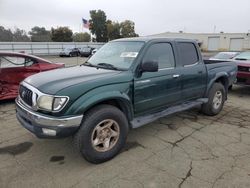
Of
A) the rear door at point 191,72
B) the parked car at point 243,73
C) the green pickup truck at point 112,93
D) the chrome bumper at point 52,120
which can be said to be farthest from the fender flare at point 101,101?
the parked car at point 243,73

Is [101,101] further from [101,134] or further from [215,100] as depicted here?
[215,100]

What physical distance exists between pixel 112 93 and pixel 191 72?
210cm

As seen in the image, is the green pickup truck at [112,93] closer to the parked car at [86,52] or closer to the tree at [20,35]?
the parked car at [86,52]

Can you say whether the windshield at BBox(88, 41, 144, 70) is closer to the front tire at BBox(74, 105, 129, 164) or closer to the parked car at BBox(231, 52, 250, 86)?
the front tire at BBox(74, 105, 129, 164)

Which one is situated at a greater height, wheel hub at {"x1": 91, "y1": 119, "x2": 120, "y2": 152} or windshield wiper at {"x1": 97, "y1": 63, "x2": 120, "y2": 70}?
windshield wiper at {"x1": 97, "y1": 63, "x2": 120, "y2": 70}

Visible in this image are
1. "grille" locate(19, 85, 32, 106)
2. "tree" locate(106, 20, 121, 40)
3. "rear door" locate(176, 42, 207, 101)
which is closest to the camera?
"grille" locate(19, 85, 32, 106)

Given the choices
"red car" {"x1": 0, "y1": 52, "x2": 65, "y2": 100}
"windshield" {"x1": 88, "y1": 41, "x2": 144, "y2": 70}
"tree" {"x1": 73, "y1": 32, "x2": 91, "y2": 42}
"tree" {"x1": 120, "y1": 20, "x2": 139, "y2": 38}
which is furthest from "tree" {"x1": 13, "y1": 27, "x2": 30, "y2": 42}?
"windshield" {"x1": 88, "y1": 41, "x2": 144, "y2": 70}

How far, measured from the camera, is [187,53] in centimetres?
476

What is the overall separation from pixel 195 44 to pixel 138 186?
343 cm

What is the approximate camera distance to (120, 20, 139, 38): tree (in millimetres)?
56656

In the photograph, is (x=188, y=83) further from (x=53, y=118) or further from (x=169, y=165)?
(x=53, y=118)

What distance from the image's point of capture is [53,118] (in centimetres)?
288

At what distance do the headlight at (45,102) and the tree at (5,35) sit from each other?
181ft

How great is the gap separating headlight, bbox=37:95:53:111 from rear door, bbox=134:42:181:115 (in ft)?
4.43
